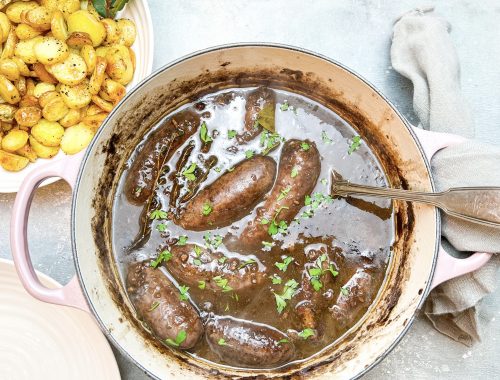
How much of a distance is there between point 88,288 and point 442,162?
142cm

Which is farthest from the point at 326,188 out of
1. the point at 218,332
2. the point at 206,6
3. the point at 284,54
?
the point at 206,6

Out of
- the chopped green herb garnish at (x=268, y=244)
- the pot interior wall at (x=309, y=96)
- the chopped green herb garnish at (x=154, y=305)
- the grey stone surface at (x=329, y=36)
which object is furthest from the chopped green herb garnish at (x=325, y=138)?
the chopped green herb garnish at (x=154, y=305)

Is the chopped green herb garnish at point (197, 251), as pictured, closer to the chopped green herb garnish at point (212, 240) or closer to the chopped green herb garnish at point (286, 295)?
the chopped green herb garnish at point (212, 240)

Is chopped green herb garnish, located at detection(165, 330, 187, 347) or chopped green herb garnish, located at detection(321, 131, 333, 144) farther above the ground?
chopped green herb garnish, located at detection(321, 131, 333, 144)

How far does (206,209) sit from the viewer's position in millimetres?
2221

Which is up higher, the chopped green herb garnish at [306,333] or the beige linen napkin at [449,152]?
the beige linen napkin at [449,152]

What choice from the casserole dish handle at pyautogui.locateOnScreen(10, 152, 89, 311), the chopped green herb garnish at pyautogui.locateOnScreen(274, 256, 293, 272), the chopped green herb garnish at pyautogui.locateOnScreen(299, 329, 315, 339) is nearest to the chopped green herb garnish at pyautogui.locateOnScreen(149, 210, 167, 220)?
the casserole dish handle at pyautogui.locateOnScreen(10, 152, 89, 311)

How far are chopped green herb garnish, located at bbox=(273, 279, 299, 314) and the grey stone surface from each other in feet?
2.93

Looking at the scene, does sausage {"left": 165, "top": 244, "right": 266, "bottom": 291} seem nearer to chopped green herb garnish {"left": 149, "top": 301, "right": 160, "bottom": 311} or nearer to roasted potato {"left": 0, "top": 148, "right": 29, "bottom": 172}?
chopped green herb garnish {"left": 149, "top": 301, "right": 160, "bottom": 311}

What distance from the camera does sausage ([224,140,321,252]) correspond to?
2232 mm

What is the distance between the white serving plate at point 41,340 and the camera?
95.3 inches

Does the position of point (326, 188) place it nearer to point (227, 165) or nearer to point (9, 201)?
point (227, 165)

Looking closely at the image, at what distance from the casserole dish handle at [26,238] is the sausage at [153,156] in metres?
0.30

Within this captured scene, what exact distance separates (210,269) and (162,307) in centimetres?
23
